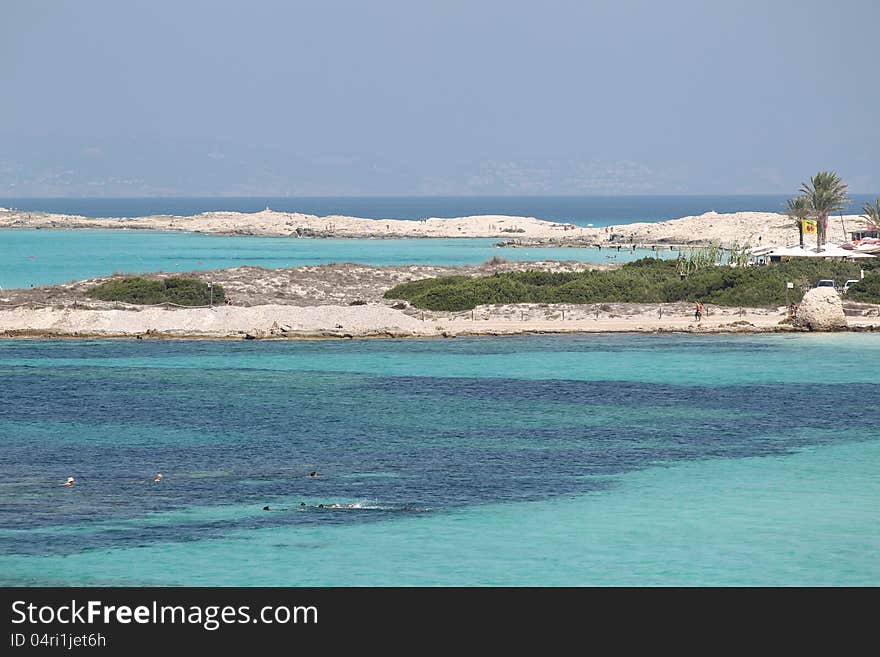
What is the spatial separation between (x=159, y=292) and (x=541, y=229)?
323 feet

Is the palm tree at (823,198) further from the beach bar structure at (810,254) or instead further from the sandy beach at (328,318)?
the sandy beach at (328,318)

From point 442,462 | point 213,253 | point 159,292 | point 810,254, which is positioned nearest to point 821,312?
point 810,254

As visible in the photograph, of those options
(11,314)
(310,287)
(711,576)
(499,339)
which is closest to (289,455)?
(711,576)

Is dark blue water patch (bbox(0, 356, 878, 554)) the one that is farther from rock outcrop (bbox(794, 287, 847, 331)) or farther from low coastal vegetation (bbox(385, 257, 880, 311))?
low coastal vegetation (bbox(385, 257, 880, 311))

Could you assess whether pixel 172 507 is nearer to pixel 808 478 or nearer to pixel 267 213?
pixel 808 478

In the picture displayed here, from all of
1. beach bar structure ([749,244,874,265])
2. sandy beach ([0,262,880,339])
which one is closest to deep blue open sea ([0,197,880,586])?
sandy beach ([0,262,880,339])

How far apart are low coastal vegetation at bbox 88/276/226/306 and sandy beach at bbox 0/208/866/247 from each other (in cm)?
6666

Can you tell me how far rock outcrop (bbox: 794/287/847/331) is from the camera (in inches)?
2499

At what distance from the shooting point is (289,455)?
35.1 metres

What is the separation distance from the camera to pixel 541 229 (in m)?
167

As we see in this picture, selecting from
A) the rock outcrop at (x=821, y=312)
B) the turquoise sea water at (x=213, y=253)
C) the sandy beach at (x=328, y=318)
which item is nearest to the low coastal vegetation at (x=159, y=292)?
the sandy beach at (x=328, y=318)

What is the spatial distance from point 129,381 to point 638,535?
86.7 feet

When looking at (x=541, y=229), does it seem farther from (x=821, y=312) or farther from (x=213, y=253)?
(x=821, y=312)

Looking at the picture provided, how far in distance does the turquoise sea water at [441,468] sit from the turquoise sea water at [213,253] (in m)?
49.2
